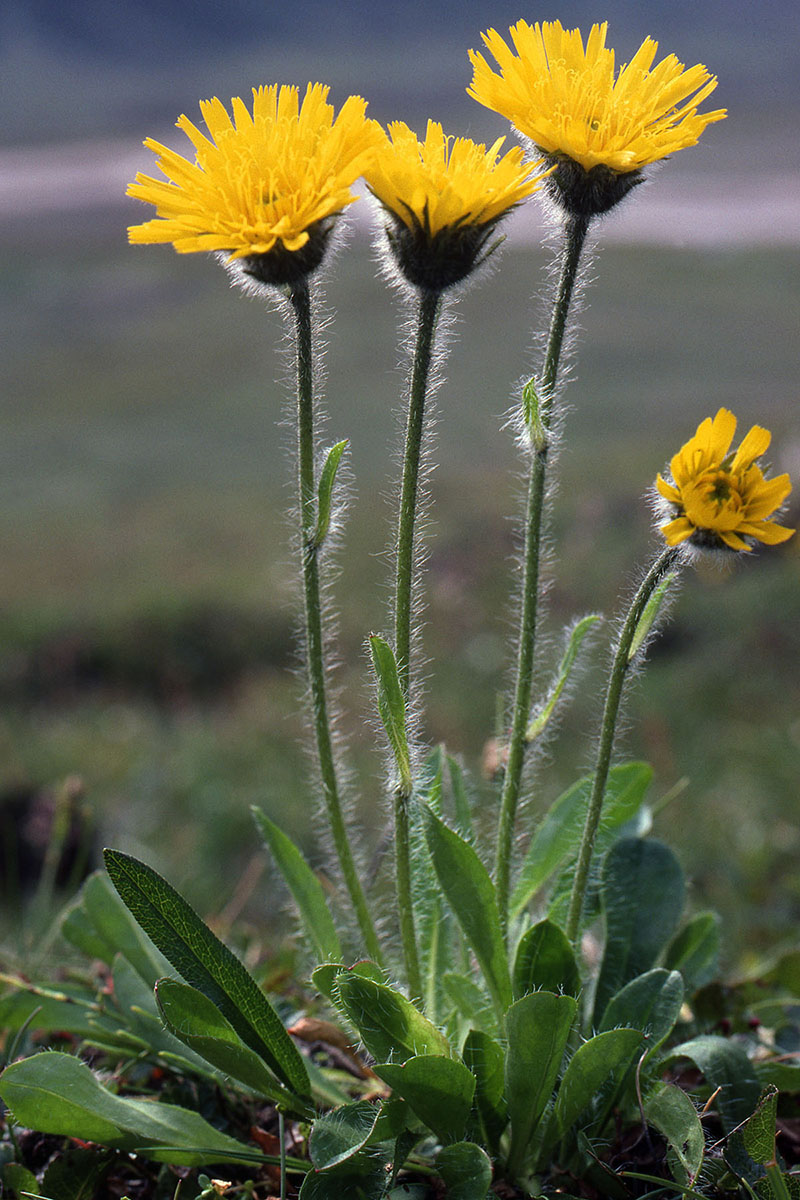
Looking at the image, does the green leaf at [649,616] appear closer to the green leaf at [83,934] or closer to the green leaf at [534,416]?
the green leaf at [534,416]

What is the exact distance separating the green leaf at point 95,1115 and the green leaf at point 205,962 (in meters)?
0.18

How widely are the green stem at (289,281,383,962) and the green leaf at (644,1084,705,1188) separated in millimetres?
629

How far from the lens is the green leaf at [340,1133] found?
1.72 m

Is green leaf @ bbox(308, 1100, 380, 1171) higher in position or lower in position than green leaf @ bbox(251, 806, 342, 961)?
lower

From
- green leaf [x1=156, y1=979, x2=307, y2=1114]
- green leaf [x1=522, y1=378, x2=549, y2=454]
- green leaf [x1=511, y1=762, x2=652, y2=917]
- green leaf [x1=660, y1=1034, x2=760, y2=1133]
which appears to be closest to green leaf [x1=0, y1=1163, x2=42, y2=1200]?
green leaf [x1=156, y1=979, x2=307, y2=1114]

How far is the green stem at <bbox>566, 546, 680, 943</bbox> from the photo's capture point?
5.75ft

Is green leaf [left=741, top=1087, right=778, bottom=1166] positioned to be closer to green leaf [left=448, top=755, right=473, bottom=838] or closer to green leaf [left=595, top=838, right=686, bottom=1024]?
green leaf [left=595, top=838, right=686, bottom=1024]

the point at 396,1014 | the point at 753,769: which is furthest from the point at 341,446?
the point at 753,769

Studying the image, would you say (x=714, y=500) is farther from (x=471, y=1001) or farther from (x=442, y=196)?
(x=471, y=1001)

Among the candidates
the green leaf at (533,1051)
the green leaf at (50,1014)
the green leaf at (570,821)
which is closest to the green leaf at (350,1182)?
the green leaf at (533,1051)

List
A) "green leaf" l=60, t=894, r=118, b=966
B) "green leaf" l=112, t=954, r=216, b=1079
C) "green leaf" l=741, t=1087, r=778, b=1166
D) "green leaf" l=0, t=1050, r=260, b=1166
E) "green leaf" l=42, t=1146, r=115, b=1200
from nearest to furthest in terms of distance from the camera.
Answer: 1. "green leaf" l=741, t=1087, r=778, b=1166
2. "green leaf" l=0, t=1050, r=260, b=1166
3. "green leaf" l=42, t=1146, r=115, b=1200
4. "green leaf" l=112, t=954, r=216, b=1079
5. "green leaf" l=60, t=894, r=118, b=966

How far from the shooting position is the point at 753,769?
4848mm

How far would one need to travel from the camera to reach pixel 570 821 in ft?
8.07

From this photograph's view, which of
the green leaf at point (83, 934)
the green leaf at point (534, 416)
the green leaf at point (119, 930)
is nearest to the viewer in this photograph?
the green leaf at point (534, 416)
